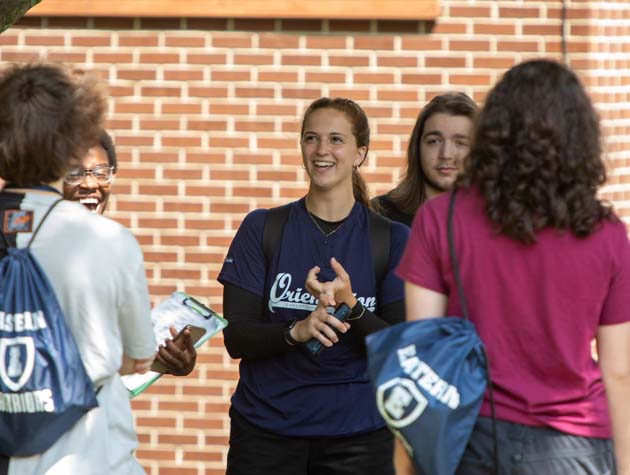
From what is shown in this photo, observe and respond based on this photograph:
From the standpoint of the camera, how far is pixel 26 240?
118 inches

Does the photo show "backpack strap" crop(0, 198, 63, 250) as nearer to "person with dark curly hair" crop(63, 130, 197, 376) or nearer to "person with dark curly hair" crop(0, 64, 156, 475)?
"person with dark curly hair" crop(0, 64, 156, 475)

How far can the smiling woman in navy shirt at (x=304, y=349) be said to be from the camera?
4.20 meters

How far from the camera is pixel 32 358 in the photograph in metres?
2.94

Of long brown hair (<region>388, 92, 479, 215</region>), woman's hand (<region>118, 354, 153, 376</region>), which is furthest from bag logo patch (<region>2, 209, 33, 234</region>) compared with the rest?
long brown hair (<region>388, 92, 479, 215</region>)

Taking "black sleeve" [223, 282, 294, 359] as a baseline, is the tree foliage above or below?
above

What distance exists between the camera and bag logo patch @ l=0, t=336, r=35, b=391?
294cm

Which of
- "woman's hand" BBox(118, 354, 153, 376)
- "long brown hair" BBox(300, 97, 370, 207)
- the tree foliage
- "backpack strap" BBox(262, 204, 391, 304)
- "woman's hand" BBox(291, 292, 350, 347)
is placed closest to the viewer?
"woman's hand" BBox(118, 354, 153, 376)

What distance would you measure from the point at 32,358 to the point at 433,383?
960mm

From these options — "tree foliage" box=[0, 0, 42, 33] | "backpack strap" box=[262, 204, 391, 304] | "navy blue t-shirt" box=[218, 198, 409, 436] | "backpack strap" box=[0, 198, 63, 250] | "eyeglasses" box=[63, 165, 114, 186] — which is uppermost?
"tree foliage" box=[0, 0, 42, 33]

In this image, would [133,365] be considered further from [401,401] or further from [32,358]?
[401,401]

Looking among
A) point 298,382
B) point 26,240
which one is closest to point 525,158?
point 26,240

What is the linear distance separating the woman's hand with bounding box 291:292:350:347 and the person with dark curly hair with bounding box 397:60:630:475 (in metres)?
0.92

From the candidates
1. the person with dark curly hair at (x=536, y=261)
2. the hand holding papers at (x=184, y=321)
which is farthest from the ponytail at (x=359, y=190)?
the person with dark curly hair at (x=536, y=261)

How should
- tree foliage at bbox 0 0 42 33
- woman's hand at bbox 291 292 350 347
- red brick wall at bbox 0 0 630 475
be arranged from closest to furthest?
tree foliage at bbox 0 0 42 33 < woman's hand at bbox 291 292 350 347 < red brick wall at bbox 0 0 630 475
